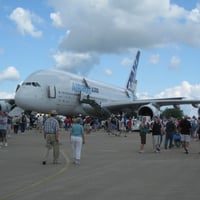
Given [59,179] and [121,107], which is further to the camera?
[121,107]

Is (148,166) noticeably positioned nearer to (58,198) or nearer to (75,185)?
(75,185)

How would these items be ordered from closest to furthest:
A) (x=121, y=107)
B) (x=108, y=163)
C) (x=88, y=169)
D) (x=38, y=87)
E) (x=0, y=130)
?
(x=88, y=169)
(x=108, y=163)
(x=0, y=130)
(x=38, y=87)
(x=121, y=107)

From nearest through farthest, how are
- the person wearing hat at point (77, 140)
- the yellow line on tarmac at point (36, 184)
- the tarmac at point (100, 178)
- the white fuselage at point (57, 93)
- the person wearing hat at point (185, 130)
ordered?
the yellow line on tarmac at point (36, 184) < the tarmac at point (100, 178) < the person wearing hat at point (77, 140) < the person wearing hat at point (185, 130) < the white fuselage at point (57, 93)

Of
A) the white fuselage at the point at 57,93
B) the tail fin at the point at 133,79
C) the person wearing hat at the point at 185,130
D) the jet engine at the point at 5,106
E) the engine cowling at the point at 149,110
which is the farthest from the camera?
the tail fin at the point at 133,79

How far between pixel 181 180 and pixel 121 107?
3826 cm

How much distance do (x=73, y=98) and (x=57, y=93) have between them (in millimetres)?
2869

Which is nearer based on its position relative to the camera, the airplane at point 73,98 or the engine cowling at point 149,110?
the airplane at point 73,98

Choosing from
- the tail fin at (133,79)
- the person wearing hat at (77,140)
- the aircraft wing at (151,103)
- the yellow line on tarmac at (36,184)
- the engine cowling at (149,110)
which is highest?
the tail fin at (133,79)

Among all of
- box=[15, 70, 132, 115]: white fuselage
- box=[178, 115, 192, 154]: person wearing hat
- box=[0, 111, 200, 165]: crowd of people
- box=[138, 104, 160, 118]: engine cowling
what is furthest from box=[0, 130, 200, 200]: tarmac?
box=[138, 104, 160, 118]: engine cowling

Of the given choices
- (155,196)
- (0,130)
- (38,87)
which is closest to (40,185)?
(155,196)

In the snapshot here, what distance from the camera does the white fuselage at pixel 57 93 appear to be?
3741 centimetres

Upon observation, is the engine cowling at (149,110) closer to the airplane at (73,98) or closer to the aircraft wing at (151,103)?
the airplane at (73,98)

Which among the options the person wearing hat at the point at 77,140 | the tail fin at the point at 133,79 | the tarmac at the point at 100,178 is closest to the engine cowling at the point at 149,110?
the tail fin at the point at 133,79

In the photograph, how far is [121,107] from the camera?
4881 cm
